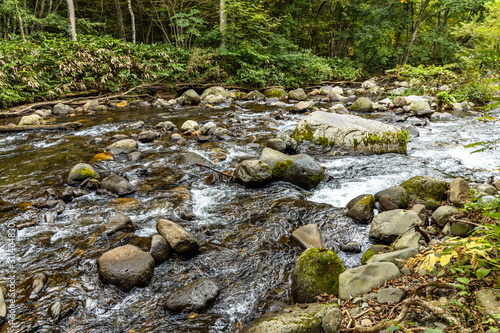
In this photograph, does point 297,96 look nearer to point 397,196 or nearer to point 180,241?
point 397,196

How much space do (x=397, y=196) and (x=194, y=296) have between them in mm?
3567

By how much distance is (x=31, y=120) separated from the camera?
350 inches

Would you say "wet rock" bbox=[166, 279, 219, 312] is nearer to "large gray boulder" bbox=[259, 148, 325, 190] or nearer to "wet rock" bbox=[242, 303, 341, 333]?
"wet rock" bbox=[242, 303, 341, 333]

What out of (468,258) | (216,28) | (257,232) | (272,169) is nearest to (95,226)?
(257,232)

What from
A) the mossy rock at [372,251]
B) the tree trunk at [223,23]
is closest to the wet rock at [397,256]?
the mossy rock at [372,251]

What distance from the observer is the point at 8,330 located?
8.48 feet

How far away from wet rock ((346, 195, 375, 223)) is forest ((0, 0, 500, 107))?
18.0 feet

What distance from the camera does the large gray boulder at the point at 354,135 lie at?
685cm

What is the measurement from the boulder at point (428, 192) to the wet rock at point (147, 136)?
6.46m

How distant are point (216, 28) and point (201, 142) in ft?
32.5

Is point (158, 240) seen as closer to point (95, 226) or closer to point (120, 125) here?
point (95, 226)

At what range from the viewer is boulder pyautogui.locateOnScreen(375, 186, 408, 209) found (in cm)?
449

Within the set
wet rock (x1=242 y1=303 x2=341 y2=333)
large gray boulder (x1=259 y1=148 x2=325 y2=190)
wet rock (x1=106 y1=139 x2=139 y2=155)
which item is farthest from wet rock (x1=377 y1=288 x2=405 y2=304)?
wet rock (x1=106 y1=139 x2=139 y2=155)

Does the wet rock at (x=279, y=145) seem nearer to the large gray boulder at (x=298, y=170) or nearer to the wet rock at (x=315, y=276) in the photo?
the large gray boulder at (x=298, y=170)
